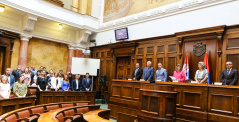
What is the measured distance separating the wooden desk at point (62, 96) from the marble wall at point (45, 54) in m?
2.90

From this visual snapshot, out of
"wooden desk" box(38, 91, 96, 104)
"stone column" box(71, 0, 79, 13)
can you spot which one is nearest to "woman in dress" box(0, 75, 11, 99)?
"wooden desk" box(38, 91, 96, 104)

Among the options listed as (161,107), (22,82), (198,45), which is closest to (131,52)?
(198,45)

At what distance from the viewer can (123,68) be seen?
9.43 meters

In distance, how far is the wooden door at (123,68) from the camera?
30.2ft

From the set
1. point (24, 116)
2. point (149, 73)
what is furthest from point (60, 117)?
point (149, 73)

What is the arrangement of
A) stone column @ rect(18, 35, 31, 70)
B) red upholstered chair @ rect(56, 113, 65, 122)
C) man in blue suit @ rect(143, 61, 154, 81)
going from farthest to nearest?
stone column @ rect(18, 35, 31, 70) → man in blue suit @ rect(143, 61, 154, 81) → red upholstered chair @ rect(56, 113, 65, 122)

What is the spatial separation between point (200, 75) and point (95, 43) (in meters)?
6.81

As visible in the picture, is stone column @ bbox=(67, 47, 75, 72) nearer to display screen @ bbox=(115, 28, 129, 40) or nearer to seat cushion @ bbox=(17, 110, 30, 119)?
display screen @ bbox=(115, 28, 129, 40)

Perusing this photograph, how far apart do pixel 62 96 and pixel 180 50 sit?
14.9 ft

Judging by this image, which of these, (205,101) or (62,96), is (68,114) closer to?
(205,101)

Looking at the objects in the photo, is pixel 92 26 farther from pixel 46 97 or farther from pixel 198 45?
pixel 198 45

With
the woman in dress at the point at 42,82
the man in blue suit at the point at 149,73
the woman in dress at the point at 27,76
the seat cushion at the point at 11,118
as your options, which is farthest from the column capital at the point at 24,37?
the seat cushion at the point at 11,118

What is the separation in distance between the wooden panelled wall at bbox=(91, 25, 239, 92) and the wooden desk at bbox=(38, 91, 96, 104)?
216 cm

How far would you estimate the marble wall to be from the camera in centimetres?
871
